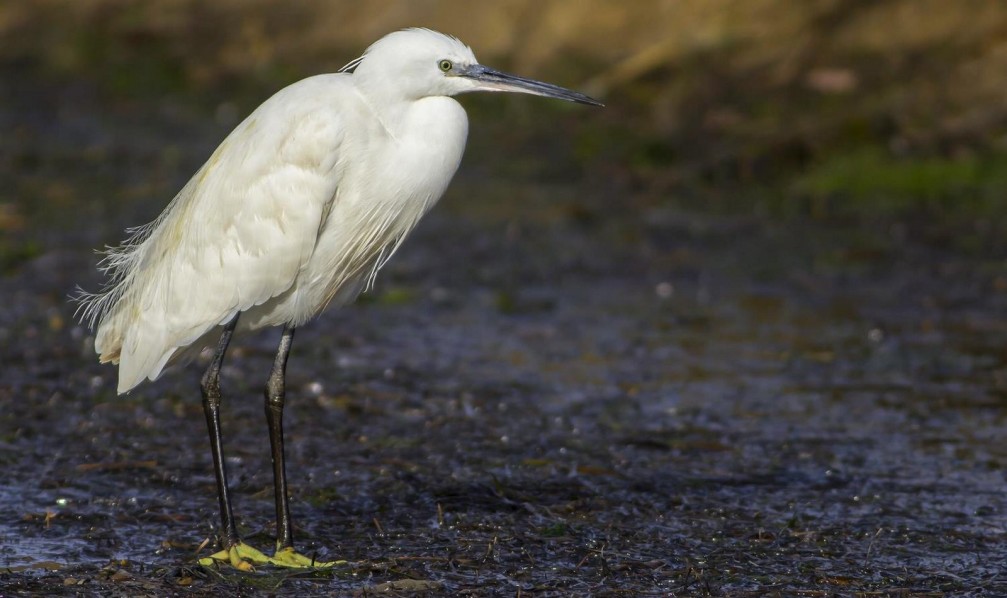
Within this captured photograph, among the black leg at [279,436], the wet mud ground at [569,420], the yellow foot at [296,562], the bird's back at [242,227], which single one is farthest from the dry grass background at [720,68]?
the yellow foot at [296,562]

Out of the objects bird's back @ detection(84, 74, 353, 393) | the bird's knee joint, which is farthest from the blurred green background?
the bird's knee joint

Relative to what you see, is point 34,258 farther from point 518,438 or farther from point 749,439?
point 749,439

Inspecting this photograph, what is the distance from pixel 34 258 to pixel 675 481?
202 inches

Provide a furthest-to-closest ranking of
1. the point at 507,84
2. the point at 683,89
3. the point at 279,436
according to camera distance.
A: the point at 683,89
the point at 279,436
the point at 507,84

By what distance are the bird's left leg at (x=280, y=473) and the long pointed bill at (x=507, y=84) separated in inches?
42.9

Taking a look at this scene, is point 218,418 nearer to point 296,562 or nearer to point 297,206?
point 296,562

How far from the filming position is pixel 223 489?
5102mm

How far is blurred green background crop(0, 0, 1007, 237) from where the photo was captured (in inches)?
439

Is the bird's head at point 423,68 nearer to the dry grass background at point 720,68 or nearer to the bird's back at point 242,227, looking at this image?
the bird's back at point 242,227

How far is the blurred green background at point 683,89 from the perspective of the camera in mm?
11156

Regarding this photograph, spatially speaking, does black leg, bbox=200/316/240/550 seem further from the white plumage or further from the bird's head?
the bird's head

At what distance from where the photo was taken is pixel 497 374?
7.62m

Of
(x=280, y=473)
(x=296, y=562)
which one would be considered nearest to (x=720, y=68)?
(x=280, y=473)

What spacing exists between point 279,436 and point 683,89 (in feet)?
25.9
